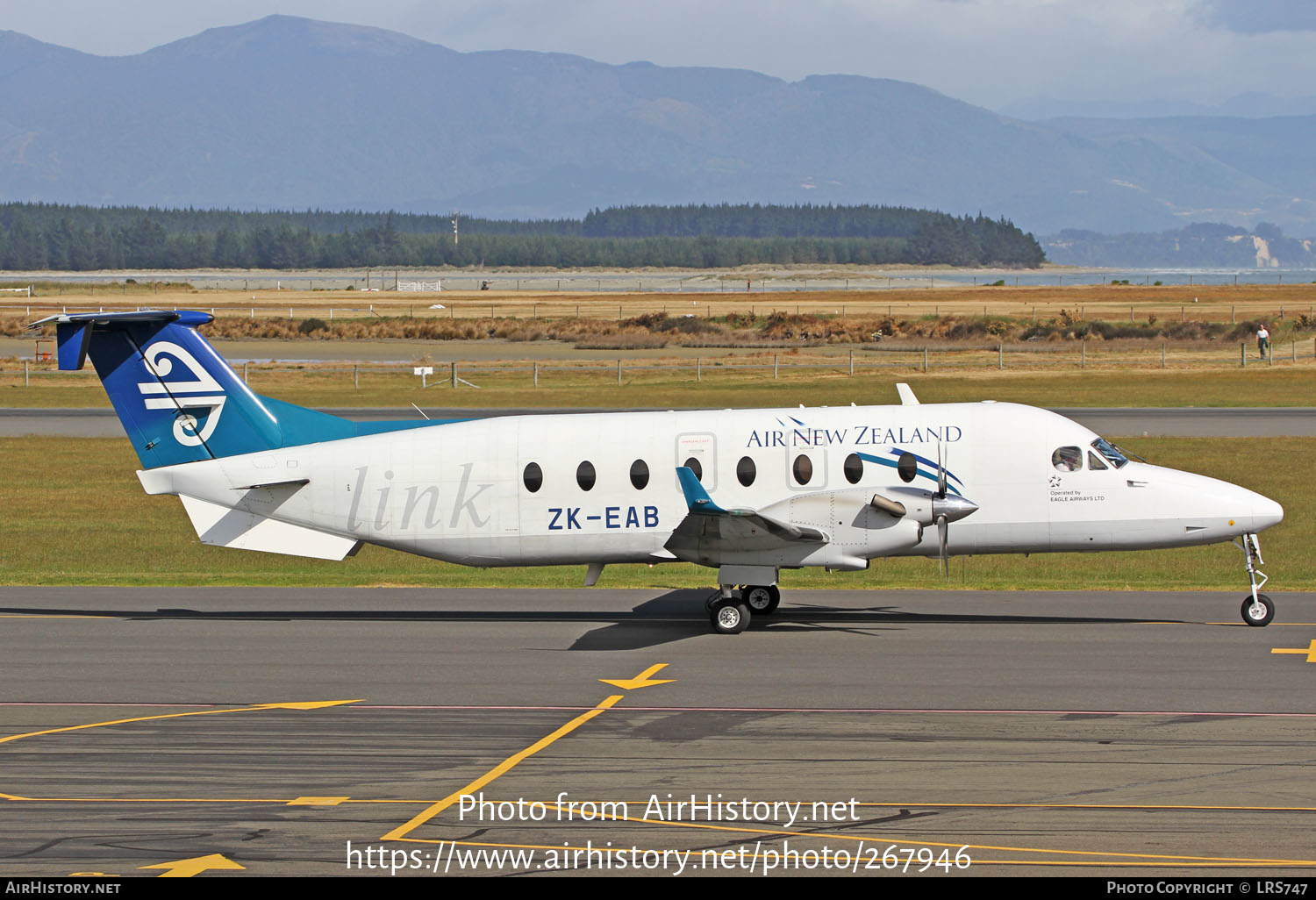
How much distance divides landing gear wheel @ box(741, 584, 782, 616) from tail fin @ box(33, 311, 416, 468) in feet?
23.3

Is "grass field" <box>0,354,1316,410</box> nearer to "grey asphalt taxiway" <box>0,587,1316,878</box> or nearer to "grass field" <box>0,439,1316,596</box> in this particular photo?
"grass field" <box>0,439,1316,596</box>

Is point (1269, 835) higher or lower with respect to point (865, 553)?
lower

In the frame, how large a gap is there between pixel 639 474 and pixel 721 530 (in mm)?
1875

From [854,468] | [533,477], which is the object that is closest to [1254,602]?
[854,468]

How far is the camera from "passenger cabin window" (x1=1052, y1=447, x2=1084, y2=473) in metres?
20.6

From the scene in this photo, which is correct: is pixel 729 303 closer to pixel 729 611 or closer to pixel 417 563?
pixel 417 563

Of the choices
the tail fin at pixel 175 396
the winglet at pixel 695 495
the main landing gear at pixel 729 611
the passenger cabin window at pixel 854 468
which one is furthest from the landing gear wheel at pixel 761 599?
the tail fin at pixel 175 396

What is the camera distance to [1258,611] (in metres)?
20.5

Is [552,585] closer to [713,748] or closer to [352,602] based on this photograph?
[352,602]

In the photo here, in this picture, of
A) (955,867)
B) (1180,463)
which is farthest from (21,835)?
(1180,463)

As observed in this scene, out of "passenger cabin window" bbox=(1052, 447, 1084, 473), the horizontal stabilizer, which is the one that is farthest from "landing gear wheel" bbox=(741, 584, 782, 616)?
the horizontal stabilizer

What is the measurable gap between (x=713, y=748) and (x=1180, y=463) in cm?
2991

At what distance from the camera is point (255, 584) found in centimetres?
2641

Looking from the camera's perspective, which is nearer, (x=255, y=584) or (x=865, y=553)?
(x=865, y=553)
